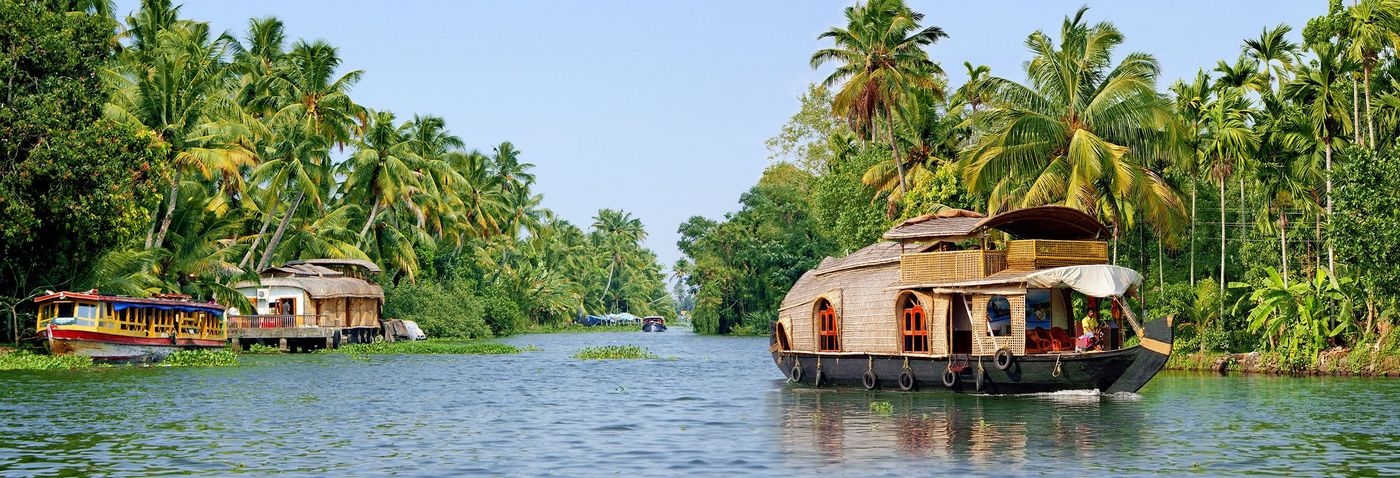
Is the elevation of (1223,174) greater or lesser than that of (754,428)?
greater

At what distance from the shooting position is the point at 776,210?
85375 millimetres

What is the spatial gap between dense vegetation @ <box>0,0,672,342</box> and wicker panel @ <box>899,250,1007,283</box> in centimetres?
2312

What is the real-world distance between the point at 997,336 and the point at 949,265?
5.85 feet

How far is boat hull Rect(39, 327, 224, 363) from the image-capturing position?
127 feet

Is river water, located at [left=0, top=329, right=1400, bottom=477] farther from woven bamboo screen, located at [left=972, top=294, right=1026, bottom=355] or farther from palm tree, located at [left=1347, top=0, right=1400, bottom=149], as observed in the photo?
palm tree, located at [left=1347, top=0, right=1400, bottom=149]

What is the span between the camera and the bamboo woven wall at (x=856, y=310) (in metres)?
29.6

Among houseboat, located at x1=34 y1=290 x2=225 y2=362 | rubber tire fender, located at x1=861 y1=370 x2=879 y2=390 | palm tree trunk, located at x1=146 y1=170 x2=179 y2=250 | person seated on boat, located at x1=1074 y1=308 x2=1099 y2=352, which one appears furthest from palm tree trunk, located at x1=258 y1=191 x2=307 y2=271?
person seated on boat, located at x1=1074 y1=308 x2=1099 y2=352

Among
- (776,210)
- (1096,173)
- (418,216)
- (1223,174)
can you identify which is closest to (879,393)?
(1096,173)

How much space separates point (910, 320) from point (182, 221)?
1207 inches

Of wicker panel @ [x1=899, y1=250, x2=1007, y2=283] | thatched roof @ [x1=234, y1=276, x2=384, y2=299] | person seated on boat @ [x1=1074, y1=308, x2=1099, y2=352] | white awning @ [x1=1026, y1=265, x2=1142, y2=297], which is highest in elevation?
thatched roof @ [x1=234, y1=276, x2=384, y2=299]

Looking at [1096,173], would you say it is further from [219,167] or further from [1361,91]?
[219,167]

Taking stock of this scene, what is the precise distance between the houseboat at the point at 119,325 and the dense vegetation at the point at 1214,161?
23.7 m

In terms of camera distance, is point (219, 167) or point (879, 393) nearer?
point (879, 393)

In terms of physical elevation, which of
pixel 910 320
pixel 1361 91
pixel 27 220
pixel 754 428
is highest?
pixel 1361 91
